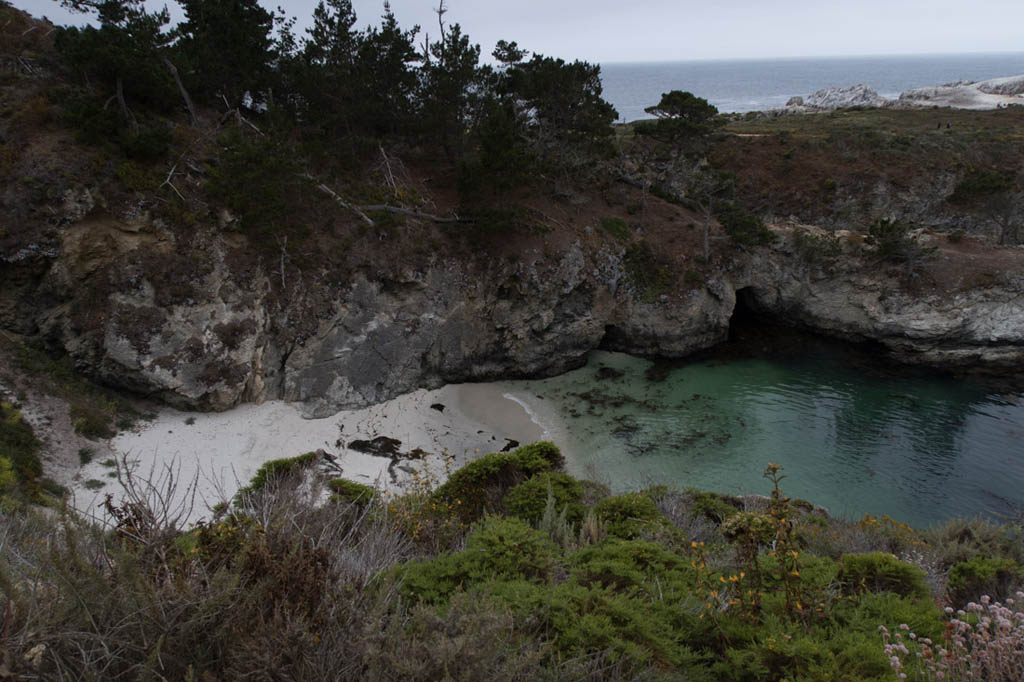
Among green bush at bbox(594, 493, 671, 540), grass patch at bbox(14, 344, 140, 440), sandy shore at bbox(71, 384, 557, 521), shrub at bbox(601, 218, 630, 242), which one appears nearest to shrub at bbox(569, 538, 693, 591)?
green bush at bbox(594, 493, 671, 540)

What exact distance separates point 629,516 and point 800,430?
50.7ft

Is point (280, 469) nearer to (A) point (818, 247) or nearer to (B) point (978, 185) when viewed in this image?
(A) point (818, 247)

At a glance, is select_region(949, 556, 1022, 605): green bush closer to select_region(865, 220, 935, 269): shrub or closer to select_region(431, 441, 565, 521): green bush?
select_region(431, 441, 565, 521): green bush

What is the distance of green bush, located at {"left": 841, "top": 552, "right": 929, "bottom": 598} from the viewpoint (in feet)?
19.3

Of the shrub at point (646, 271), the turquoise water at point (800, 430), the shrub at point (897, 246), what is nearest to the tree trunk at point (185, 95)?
the turquoise water at point (800, 430)

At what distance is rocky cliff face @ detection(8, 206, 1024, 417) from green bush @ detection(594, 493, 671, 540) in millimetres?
14148

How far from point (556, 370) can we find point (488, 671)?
75.6 feet

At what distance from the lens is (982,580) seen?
7.35 metres

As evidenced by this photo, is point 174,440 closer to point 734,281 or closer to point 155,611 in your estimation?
point 155,611

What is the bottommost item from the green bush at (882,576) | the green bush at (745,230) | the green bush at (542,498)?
the green bush at (542,498)

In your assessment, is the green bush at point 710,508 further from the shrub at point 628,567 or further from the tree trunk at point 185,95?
the tree trunk at point 185,95

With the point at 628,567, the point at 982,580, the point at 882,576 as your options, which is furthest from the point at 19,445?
the point at 982,580

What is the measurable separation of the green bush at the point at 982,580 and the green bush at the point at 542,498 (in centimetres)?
579

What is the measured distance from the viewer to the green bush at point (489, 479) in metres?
11.8
